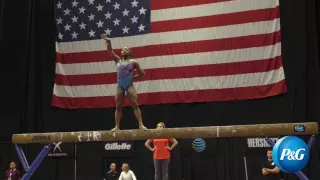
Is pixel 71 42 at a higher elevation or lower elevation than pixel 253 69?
higher

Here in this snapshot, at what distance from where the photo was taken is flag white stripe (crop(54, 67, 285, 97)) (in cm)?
1027

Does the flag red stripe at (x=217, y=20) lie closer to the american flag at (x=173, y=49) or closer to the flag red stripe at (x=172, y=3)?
the american flag at (x=173, y=49)

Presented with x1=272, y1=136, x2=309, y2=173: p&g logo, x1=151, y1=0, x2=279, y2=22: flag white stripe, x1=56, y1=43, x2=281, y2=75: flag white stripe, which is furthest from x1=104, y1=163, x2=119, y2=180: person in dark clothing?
x1=272, y1=136, x2=309, y2=173: p&g logo

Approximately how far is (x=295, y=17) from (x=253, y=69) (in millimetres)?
1807

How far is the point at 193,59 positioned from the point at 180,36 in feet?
2.59

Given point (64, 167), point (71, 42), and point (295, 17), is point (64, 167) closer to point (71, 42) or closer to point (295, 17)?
point (71, 42)

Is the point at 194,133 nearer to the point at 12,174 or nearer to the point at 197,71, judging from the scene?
the point at 197,71

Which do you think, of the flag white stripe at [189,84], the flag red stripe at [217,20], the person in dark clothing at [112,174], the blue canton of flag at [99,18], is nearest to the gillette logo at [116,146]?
the person in dark clothing at [112,174]

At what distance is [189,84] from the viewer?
10852mm

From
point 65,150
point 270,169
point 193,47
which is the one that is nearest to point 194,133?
point 270,169

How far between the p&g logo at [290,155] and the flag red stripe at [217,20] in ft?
18.3

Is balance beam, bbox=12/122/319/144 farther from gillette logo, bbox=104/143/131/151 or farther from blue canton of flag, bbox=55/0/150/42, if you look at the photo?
blue canton of flag, bbox=55/0/150/42

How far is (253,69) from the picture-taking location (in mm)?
10375

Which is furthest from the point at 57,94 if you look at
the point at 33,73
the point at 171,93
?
the point at 171,93
